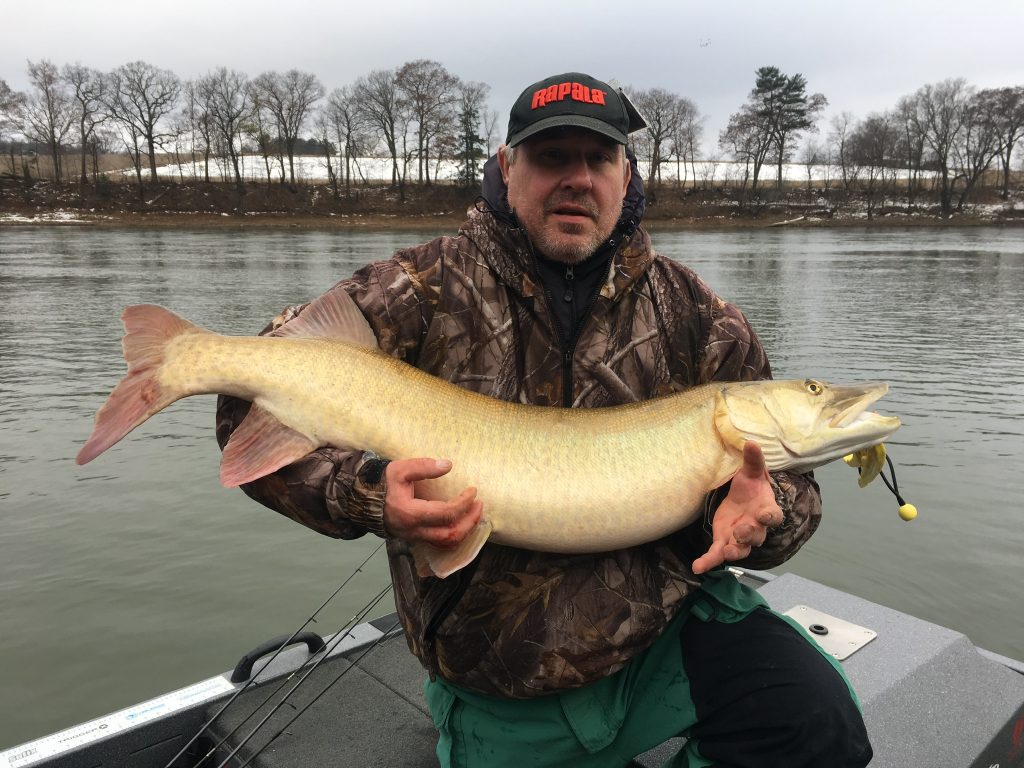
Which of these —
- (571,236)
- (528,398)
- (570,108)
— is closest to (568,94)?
(570,108)

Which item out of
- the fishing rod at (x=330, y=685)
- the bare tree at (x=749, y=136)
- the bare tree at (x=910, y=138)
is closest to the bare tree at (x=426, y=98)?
the bare tree at (x=749, y=136)

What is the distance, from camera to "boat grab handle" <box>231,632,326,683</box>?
313 centimetres

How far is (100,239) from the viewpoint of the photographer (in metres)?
34.9

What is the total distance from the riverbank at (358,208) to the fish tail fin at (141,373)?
148ft

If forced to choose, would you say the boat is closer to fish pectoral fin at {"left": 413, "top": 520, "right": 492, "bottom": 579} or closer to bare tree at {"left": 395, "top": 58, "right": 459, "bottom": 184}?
fish pectoral fin at {"left": 413, "top": 520, "right": 492, "bottom": 579}

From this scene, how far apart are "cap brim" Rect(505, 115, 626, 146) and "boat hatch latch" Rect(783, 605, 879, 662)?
2.19 m

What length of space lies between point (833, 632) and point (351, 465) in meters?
2.38

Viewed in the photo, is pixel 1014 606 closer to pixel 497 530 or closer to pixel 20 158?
pixel 497 530

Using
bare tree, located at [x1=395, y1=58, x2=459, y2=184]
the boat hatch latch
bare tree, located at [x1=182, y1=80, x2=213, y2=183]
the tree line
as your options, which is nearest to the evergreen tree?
the tree line

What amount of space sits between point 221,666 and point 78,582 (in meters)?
1.60

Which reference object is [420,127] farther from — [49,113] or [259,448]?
[259,448]

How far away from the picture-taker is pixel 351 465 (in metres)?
2.27

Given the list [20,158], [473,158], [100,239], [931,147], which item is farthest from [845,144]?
[20,158]

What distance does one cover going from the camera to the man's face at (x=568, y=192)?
2621mm
